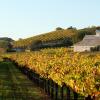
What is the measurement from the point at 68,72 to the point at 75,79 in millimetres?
3719

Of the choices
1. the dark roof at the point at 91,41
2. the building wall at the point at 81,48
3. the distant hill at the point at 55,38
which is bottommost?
the building wall at the point at 81,48

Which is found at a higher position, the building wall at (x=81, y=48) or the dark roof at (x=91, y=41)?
the dark roof at (x=91, y=41)

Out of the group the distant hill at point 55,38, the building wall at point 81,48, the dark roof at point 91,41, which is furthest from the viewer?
the distant hill at point 55,38

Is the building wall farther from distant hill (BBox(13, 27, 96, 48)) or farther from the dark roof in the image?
distant hill (BBox(13, 27, 96, 48))

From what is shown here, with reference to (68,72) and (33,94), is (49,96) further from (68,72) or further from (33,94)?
(68,72)

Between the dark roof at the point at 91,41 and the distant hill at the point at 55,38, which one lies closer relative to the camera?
the dark roof at the point at 91,41

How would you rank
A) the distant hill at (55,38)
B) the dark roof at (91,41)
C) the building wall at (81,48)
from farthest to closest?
the distant hill at (55,38) → the dark roof at (91,41) → the building wall at (81,48)

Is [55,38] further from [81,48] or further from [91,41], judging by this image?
[81,48]

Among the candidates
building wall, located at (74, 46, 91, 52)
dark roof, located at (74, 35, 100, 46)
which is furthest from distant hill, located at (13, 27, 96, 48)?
building wall, located at (74, 46, 91, 52)

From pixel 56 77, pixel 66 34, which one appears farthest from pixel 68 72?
pixel 66 34

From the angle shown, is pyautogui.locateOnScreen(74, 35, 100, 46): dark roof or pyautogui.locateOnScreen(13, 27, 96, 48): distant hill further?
pyautogui.locateOnScreen(13, 27, 96, 48): distant hill

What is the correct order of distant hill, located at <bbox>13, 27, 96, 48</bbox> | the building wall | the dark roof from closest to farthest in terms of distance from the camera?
the building wall → the dark roof → distant hill, located at <bbox>13, 27, 96, 48</bbox>

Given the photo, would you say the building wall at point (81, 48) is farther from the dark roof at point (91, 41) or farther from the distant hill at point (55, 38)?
the distant hill at point (55, 38)

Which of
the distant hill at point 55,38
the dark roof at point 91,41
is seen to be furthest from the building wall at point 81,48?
the distant hill at point 55,38
